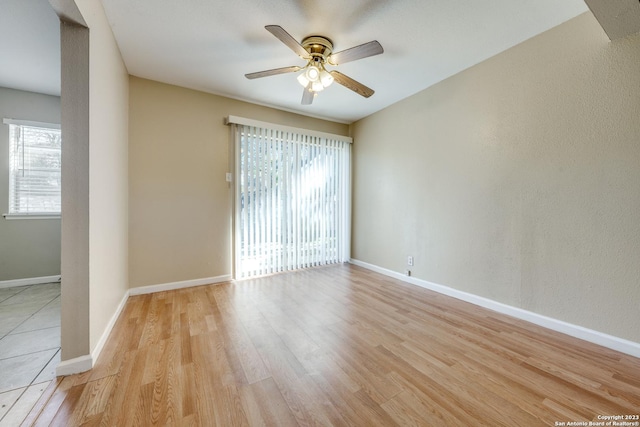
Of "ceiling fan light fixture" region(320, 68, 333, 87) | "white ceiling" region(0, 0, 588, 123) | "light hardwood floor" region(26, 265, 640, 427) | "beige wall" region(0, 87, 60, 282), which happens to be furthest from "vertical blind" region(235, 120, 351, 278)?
"beige wall" region(0, 87, 60, 282)

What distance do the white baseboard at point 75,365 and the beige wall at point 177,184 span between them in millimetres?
1455

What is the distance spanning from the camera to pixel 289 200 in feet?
12.5

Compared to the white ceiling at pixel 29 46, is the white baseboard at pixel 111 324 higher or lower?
lower

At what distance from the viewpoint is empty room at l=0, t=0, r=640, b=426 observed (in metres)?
1.41

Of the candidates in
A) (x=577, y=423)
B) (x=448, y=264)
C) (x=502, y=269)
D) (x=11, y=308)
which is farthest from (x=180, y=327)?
(x=502, y=269)

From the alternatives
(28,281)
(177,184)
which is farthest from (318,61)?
(28,281)

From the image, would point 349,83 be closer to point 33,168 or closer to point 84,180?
point 84,180

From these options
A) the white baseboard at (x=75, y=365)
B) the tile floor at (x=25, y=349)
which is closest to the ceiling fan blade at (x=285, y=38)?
the white baseboard at (x=75, y=365)

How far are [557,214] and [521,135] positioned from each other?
784mm

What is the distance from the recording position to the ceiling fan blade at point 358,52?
1.81 m

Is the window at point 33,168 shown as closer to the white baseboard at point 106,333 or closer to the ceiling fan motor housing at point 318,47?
the white baseboard at point 106,333

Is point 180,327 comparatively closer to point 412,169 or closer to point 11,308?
point 11,308

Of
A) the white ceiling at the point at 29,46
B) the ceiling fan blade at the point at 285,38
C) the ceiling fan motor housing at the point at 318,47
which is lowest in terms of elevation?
the ceiling fan blade at the point at 285,38

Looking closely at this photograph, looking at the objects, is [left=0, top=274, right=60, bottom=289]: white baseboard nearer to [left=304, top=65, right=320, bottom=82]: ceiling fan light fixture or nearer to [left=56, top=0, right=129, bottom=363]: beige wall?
[left=56, top=0, right=129, bottom=363]: beige wall
